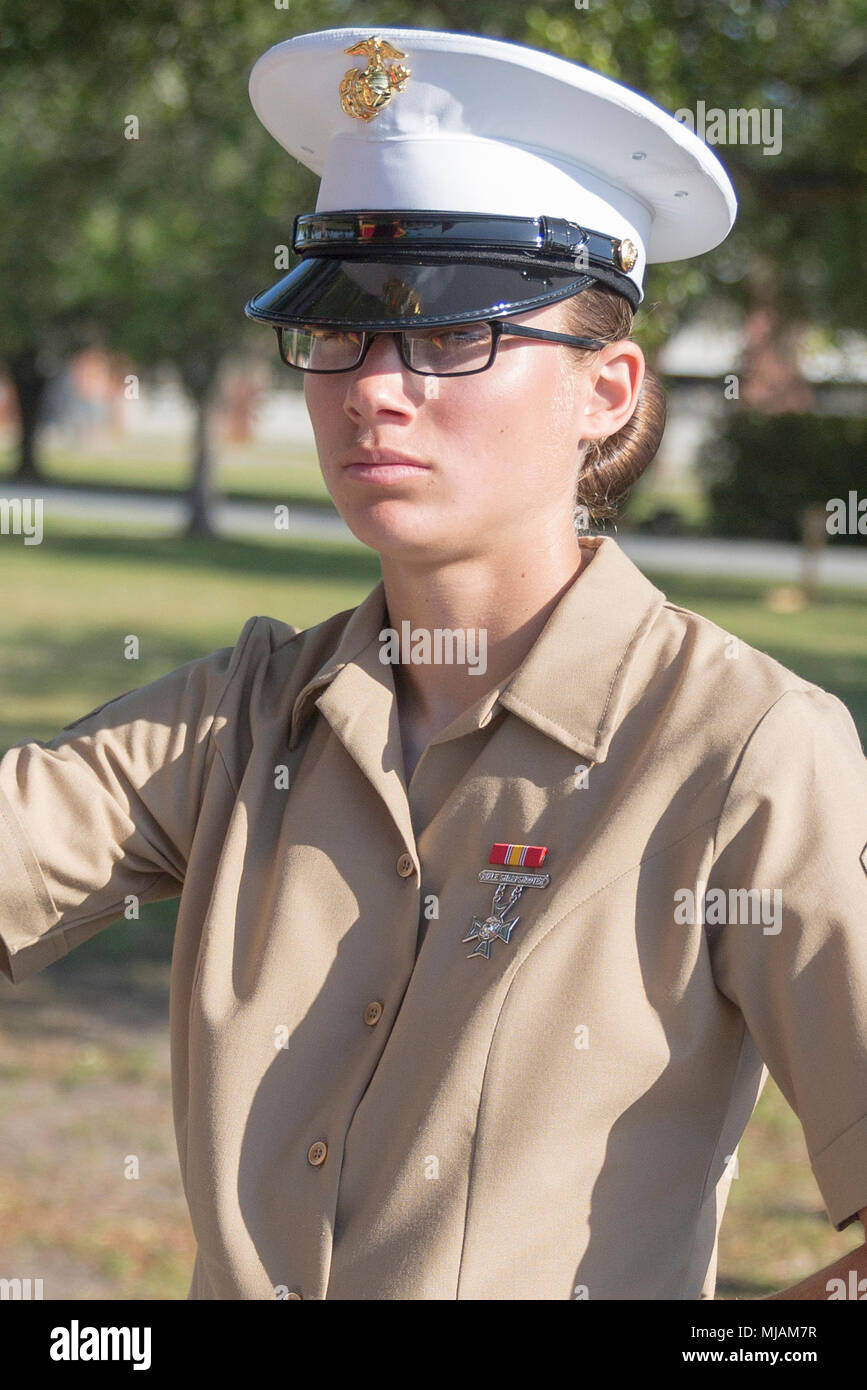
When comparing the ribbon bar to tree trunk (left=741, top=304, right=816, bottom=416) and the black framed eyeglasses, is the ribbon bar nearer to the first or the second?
the black framed eyeglasses

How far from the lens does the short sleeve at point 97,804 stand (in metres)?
1.90

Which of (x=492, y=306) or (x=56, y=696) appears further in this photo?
(x=56, y=696)

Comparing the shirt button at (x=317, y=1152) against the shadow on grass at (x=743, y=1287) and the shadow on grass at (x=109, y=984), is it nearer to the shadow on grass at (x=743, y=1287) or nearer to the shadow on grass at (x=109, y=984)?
the shadow on grass at (x=743, y=1287)

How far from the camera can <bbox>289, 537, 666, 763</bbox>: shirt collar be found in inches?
68.4

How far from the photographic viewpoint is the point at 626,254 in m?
1.83

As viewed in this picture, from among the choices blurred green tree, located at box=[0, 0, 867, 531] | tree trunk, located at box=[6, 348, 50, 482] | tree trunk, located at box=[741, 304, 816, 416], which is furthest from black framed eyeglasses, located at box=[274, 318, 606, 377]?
tree trunk, located at box=[6, 348, 50, 482]

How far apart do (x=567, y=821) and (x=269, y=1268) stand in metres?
0.57

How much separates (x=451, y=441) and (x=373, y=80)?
453mm

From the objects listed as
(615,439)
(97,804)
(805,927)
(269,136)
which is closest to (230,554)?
(269,136)

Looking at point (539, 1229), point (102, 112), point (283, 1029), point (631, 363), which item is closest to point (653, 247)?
point (631, 363)

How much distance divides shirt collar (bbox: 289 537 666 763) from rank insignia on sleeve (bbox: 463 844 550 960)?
0.12 metres

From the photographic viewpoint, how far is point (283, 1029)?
5.72ft

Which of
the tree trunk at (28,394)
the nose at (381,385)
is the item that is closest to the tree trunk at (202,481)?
the tree trunk at (28,394)

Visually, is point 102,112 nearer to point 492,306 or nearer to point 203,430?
point 492,306
